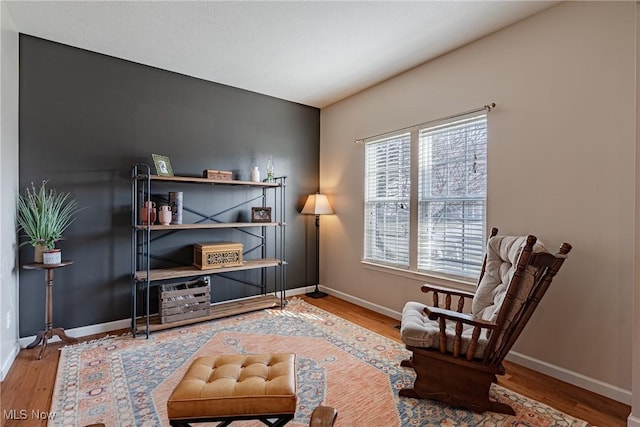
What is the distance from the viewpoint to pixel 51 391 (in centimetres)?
209

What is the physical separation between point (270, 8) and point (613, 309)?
315cm

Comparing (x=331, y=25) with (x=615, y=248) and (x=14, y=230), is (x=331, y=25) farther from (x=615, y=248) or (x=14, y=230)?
(x=14, y=230)

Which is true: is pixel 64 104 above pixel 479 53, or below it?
below

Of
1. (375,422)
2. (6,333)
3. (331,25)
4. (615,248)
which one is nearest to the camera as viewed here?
(375,422)

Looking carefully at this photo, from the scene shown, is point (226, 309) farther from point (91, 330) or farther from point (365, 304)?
point (365, 304)

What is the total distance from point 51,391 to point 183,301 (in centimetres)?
124

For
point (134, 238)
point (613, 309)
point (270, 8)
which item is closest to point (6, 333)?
point (134, 238)

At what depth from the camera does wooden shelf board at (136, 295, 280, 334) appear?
309 centimetres

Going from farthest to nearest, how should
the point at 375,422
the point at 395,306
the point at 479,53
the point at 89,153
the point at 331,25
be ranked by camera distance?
the point at 395,306
the point at 89,153
the point at 479,53
the point at 331,25
the point at 375,422

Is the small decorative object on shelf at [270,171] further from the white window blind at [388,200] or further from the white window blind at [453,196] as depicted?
the white window blind at [453,196]

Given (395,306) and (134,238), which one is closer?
(134,238)

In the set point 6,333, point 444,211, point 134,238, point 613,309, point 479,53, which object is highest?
point 479,53

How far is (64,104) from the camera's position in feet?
9.64

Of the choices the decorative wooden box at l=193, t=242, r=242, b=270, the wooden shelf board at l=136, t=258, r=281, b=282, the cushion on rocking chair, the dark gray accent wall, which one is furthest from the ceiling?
the wooden shelf board at l=136, t=258, r=281, b=282
